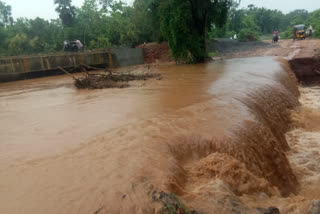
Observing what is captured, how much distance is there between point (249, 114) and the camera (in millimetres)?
5562

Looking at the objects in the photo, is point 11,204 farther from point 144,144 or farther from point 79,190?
point 144,144

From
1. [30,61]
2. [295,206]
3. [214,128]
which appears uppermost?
[30,61]

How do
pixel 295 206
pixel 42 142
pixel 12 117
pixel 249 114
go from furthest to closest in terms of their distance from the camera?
1. pixel 12 117
2. pixel 249 114
3. pixel 42 142
4. pixel 295 206

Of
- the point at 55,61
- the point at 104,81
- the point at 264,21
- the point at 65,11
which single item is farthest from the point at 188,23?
the point at 264,21

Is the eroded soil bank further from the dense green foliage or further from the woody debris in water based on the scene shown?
the dense green foliage

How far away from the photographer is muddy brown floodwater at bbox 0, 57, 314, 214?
2.81 meters

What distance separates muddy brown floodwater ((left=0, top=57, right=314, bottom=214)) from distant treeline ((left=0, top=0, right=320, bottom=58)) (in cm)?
1137

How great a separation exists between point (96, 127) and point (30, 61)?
14213 mm

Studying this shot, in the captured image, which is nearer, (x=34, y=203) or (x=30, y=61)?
(x=34, y=203)

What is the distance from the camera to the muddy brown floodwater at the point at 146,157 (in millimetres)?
2814

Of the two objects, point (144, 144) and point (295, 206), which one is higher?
point (144, 144)

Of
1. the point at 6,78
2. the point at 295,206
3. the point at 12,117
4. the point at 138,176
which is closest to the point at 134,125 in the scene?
the point at 138,176

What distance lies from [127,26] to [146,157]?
25.8m

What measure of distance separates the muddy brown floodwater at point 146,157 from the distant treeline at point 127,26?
37.3ft
